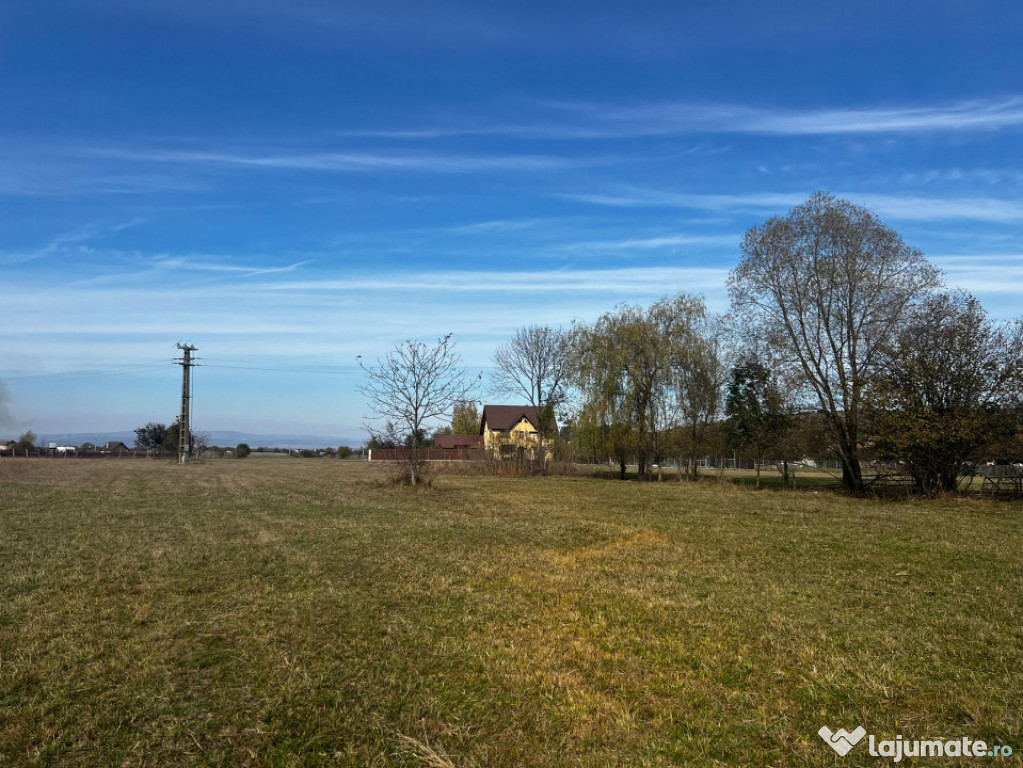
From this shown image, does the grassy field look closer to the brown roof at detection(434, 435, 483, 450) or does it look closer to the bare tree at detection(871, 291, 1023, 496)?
the bare tree at detection(871, 291, 1023, 496)

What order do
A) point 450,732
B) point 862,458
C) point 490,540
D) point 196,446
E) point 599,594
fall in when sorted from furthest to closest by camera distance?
1. point 196,446
2. point 862,458
3. point 490,540
4. point 599,594
5. point 450,732

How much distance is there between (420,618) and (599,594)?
2.17 meters

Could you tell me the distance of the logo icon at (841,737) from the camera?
12.7 feet

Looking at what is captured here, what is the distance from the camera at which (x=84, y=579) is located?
787cm

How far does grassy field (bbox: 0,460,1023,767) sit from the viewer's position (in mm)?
3959

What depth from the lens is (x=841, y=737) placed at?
4.01 metres

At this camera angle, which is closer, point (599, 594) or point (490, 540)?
point (599, 594)

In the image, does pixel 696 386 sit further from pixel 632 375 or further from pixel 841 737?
pixel 841 737

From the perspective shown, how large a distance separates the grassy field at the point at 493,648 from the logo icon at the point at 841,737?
64 mm

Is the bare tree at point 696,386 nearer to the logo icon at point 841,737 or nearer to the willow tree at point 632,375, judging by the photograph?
the willow tree at point 632,375

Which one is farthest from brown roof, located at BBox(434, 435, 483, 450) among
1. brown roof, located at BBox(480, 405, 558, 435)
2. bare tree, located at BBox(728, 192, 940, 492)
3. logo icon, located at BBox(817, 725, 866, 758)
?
logo icon, located at BBox(817, 725, 866, 758)

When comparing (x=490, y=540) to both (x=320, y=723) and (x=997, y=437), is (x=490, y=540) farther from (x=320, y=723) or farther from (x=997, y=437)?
(x=997, y=437)

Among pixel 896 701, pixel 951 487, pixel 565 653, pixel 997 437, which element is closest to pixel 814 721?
pixel 896 701

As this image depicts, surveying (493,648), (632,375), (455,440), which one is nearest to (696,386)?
(632,375)
